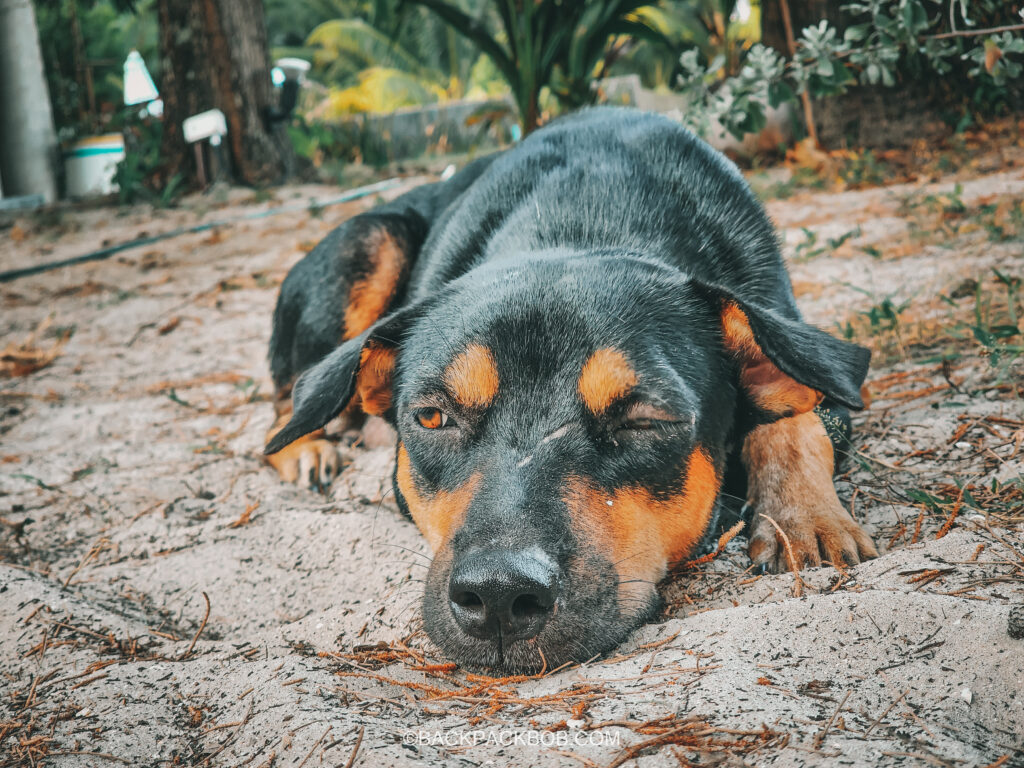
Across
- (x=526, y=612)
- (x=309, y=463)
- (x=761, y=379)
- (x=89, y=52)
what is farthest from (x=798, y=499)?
(x=89, y=52)

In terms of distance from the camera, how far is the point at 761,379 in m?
2.54

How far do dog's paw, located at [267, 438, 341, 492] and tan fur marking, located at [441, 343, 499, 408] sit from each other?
4.60 feet

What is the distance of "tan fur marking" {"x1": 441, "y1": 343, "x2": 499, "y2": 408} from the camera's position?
2.25 meters

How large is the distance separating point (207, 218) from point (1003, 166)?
7.61 metres

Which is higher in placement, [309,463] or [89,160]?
[89,160]

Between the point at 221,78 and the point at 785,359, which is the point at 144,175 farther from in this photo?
the point at 785,359

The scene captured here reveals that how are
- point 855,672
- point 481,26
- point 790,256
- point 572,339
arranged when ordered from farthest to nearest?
point 481,26, point 790,256, point 572,339, point 855,672

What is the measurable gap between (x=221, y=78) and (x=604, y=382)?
879cm

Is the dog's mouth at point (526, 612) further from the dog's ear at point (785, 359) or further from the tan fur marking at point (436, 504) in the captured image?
the dog's ear at point (785, 359)

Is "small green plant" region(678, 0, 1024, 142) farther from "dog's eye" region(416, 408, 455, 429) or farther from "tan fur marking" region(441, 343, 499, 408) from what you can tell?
"dog's eye" region(416, 408, 455, 429)

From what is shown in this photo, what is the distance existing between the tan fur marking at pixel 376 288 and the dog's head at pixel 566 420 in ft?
4.78

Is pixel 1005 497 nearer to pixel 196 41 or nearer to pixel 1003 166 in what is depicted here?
pixel 1003 166

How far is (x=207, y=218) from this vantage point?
8.70m

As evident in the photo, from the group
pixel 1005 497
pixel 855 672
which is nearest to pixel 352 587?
pixel 855 672
